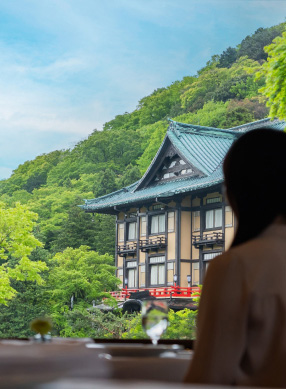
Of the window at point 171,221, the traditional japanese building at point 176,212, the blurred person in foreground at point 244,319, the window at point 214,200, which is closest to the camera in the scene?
the blurred person in foreground at point 244,319

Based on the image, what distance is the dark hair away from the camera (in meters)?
0.81

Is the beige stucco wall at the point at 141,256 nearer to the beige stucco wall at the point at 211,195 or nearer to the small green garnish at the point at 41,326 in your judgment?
the beige stucco wall at the point at 211,195

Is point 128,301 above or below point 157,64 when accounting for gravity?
below

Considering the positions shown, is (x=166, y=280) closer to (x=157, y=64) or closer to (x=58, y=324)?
(x=58, y=324)

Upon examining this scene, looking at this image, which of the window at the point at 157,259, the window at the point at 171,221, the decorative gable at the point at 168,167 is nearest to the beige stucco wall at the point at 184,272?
the window at the point at 157,259

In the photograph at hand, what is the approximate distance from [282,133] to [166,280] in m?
16.8

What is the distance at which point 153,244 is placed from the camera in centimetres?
1759

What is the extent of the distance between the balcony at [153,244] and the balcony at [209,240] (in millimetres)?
918

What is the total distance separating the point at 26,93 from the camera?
35.6m

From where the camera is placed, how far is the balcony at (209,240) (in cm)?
1631

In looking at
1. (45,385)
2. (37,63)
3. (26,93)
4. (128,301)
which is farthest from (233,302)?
(37,63)

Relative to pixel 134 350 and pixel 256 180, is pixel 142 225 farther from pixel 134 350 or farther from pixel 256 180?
pixel 256 180

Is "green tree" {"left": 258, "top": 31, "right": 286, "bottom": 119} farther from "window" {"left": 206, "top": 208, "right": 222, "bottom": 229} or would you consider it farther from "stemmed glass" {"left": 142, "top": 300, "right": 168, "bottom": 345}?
"window" {"left": 206, "top": 208, "right": 222, "bottom": 229}

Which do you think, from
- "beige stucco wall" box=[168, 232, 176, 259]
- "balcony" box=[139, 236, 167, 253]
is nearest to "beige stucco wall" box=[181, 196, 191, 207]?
"beige stucco wall" box=[168, 232, 176, 259]
